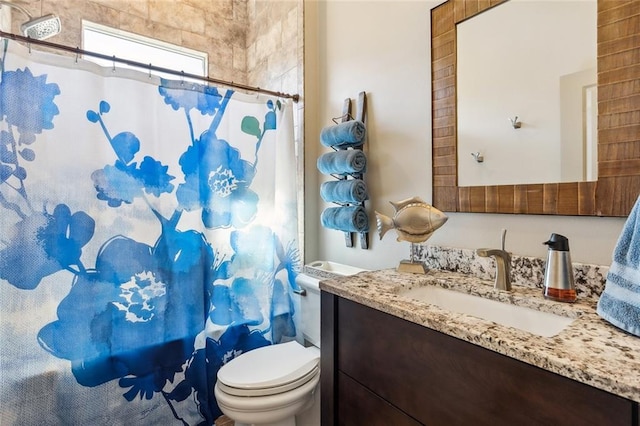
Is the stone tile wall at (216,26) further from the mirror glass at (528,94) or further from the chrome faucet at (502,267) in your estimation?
the chrome faucet at (502,267)

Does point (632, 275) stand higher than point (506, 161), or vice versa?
point (506, 161)

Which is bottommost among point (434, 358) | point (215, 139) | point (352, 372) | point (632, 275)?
point (352, 372)

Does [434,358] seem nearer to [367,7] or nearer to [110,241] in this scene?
[110,241]

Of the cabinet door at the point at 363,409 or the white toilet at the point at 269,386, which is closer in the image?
the cabinet door at the point at 363,409

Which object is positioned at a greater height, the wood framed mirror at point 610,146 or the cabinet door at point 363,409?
the wood framed mirror at point 610,146

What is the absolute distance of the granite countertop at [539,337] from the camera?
53cm

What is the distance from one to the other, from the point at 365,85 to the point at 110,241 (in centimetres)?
142

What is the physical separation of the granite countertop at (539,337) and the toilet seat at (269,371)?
53 cm

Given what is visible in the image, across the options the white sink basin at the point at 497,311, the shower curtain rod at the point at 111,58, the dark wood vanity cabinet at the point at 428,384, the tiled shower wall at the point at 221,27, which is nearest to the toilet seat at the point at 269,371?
the dark wood vanity cabinet at the point at 428,384

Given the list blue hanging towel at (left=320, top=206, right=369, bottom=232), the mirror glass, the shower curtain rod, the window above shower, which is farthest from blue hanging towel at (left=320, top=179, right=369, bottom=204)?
the window above shower

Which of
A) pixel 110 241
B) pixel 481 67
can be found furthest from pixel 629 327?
pixel 110 241

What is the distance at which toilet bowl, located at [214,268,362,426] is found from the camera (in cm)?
129

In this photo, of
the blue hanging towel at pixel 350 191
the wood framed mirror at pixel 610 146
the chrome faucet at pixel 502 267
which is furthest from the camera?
the blue hanging towel at pixel 350 191

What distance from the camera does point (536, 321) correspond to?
87 cm
